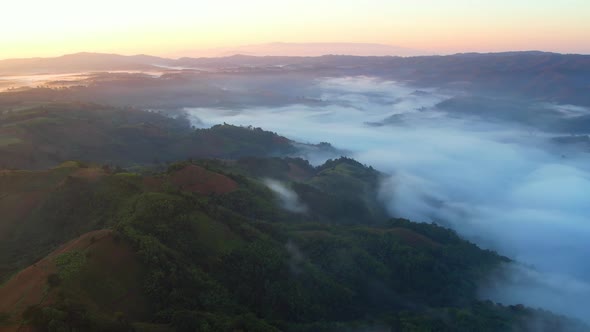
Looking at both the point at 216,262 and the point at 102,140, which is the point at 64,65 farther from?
the point at 216,262

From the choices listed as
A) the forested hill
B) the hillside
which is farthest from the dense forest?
the hillside

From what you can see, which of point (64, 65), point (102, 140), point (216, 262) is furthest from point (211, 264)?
point (64, 65)

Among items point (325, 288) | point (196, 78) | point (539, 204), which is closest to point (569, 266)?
point (539, 204)

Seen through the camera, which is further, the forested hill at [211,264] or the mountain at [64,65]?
the mountain at [64,65]

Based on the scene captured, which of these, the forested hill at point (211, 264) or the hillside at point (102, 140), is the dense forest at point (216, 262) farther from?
the hillside at point (102, 140)

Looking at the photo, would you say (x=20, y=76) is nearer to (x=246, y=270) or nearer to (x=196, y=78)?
(x=196, y=78)

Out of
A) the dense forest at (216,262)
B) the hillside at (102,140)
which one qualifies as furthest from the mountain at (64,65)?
the dense forest at (216,262)

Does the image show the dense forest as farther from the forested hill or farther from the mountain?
the mountain

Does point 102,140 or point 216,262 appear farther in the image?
point 102,140
